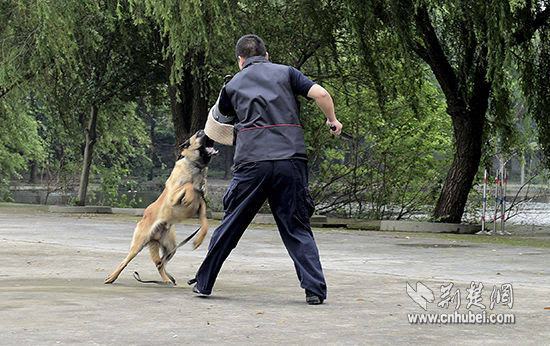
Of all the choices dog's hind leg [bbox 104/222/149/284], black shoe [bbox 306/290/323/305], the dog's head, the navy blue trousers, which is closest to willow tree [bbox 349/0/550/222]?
the dog's head

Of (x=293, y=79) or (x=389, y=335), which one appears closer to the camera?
(x=389, y=335)

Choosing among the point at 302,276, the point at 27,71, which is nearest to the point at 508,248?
the point at 302,276

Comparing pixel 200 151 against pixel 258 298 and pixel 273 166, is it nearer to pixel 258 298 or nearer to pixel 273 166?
pixel 273 166

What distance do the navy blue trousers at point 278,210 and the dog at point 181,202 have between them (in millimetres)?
604

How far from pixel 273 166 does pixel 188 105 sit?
15.6 m

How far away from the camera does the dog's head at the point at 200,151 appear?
25.1ft

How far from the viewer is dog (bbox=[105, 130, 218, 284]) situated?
297 inches

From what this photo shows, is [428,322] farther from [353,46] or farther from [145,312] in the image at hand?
[353,46]

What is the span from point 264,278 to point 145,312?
8.27ft

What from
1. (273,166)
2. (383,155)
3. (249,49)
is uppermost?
(249,49)

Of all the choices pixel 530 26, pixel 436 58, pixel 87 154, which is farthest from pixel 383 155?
pixel 87 154

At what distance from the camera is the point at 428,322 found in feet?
19.1

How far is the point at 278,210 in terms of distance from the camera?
6.82 m

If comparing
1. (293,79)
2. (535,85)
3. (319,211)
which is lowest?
(319,211)
